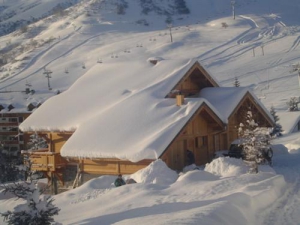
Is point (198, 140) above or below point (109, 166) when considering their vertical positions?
above

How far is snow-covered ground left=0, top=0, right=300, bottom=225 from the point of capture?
39.4 ft

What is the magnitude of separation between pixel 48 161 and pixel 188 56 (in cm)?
6415

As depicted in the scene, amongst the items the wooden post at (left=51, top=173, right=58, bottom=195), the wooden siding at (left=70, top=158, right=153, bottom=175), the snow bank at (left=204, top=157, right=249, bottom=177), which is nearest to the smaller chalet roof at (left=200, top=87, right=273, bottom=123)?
the wooden siding at (left=70, top=158, right=153, bottom=175)

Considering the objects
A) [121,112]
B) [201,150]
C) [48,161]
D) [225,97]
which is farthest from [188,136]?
[48,161]

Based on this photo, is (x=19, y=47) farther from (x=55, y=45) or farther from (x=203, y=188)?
(x=203, y=188)

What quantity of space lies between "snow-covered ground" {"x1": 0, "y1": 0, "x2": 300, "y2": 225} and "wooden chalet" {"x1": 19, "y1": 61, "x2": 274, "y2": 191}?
222 centimetres

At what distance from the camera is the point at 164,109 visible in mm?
21656

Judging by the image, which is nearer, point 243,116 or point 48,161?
point 48,161

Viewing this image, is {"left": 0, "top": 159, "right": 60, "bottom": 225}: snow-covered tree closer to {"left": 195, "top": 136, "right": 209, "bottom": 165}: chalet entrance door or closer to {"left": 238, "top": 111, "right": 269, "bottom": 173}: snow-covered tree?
{"left": 238, "top": 111, "right": 269, "bottom": 173}: snow-covered tree

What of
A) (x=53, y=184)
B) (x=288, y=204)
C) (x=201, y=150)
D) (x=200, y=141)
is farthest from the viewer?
(x=53, y=184)

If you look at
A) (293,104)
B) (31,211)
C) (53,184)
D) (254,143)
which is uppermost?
(293,104)

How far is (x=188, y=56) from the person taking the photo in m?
86.2

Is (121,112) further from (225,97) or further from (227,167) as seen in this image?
(227,167)

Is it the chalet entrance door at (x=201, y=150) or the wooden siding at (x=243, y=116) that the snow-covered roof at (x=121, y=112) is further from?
the wooden siding at (x=243, y=116)
